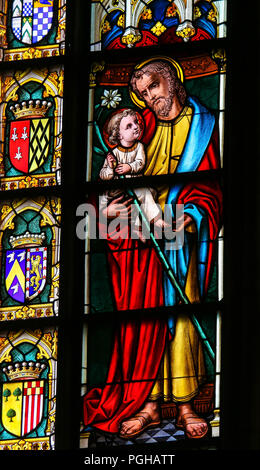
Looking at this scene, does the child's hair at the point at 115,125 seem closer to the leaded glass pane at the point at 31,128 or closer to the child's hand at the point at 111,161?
the child's hand at the point at 111,161

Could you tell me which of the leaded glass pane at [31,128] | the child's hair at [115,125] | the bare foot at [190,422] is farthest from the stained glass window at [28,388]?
the child's hair at [115,125]

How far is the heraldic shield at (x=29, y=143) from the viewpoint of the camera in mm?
14289

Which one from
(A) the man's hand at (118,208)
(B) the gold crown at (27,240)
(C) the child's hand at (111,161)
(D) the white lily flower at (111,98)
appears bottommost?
(B) the gold crown at (27,240)

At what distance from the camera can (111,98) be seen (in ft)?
46.9

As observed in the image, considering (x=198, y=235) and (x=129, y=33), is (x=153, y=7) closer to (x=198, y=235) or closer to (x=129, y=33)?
(x=129, y=33)

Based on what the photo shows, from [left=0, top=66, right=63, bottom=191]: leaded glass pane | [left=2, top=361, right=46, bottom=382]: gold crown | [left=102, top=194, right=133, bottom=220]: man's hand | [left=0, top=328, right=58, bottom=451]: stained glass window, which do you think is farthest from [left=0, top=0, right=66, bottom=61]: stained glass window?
[left=2, top=361, right=46, bottom=382]: gold crown

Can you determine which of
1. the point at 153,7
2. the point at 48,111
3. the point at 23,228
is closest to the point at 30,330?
the point at 23,228

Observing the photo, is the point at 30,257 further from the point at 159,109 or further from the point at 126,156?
the point at 159,109

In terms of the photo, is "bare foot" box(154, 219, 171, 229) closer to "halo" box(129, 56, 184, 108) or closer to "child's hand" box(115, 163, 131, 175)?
"child's hand" box(115, 163, 131, 175)

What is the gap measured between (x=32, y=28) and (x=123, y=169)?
4.65 feet

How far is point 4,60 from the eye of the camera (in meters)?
14.7

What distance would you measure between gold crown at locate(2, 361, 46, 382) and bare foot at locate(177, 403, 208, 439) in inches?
41.0

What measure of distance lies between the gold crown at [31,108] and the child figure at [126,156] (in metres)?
0.51

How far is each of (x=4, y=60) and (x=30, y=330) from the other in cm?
216
